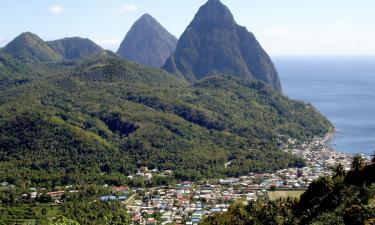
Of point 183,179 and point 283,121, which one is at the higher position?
point 283,121

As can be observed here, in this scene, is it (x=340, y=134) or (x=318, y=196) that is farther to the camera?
(x=340, y=134)

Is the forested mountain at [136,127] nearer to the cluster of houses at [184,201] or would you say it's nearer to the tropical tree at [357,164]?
the cluster of houses at [184,201]

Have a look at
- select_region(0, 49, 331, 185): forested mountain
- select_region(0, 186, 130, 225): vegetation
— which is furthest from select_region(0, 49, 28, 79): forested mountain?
select_region(0, 186, 130, 225): vegetation

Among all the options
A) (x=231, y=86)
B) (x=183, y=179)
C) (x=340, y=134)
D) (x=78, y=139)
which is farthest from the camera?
(x=231, y=86)

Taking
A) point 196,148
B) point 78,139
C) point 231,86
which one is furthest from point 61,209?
point 231,86

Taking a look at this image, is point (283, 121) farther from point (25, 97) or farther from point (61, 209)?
point (61, 209)
